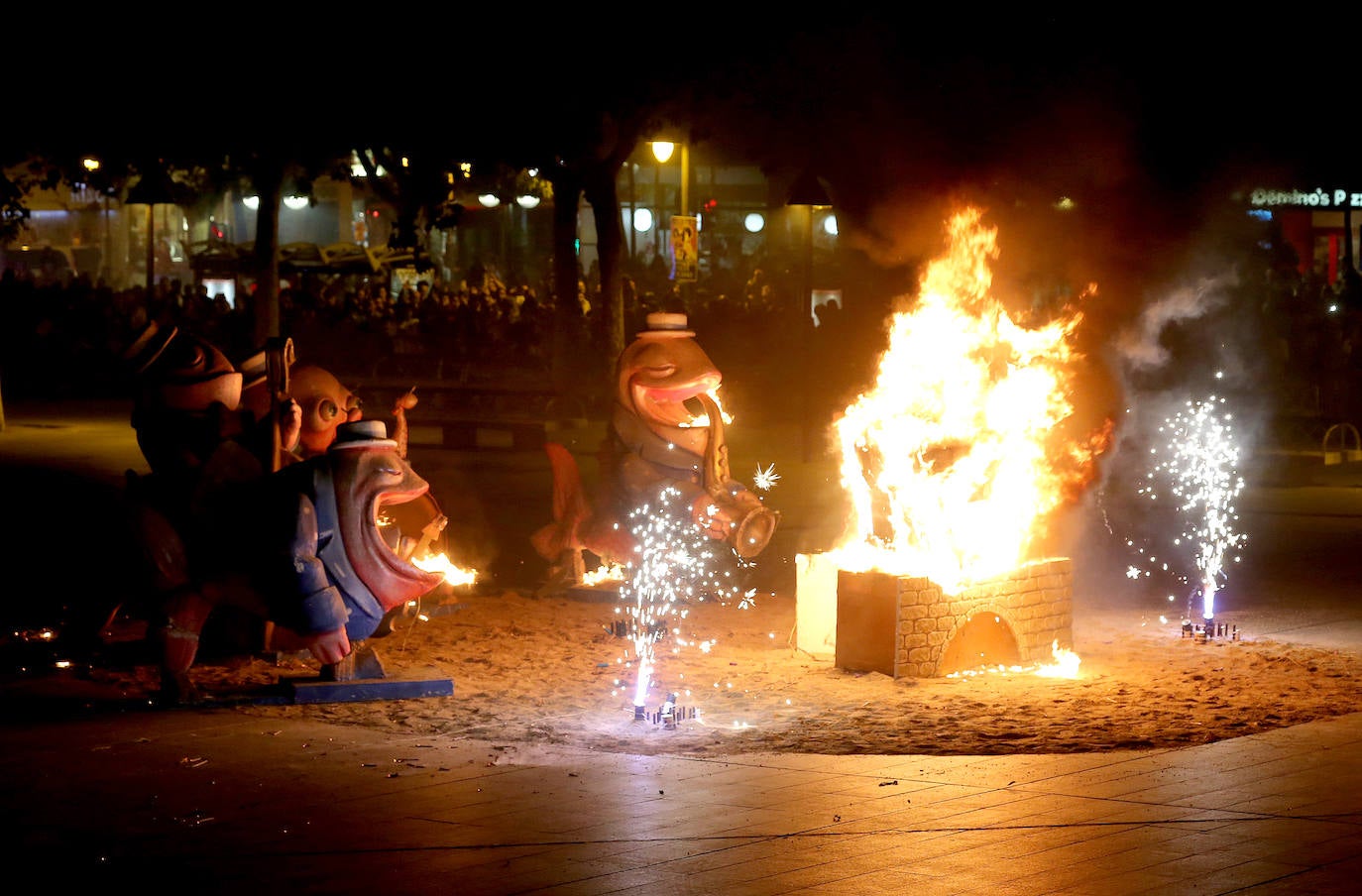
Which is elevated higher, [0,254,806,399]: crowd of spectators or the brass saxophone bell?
[0,254,806,399]: crowd of spectators

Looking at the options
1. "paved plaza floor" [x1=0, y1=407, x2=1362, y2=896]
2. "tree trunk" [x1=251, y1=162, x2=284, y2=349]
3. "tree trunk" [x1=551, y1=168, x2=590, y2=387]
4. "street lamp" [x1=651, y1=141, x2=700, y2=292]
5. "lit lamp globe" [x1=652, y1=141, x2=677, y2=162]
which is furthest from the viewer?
"tree trunk" [x1=551, y1=168, x2=590, y2=387]

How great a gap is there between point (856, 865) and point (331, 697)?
3739mm

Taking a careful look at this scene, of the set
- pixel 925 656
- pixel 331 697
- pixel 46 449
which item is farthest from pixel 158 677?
pixel 46 449

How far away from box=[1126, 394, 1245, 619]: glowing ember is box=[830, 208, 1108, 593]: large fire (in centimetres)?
192

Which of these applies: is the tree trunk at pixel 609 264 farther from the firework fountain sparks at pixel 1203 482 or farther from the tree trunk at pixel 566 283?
the firework fountain sparks at pixel 1203 482

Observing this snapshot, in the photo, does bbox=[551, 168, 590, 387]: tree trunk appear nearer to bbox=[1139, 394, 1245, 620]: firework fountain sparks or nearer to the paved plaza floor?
bbox=[1139, 394, 1245, 620]: firework fountain sparks

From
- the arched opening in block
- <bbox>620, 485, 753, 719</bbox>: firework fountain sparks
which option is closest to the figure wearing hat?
<bbox>620, 485, 753, 719</bbox>: firework fountain sparks

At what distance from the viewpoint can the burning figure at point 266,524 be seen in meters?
8.56

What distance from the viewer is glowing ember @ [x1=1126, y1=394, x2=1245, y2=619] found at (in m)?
14.2

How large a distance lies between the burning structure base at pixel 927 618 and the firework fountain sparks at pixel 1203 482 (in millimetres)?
1888

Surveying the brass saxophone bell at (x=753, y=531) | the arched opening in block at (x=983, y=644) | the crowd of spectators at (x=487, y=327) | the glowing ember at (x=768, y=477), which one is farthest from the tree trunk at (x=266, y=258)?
the arched opening in block at (x=983, y=644)

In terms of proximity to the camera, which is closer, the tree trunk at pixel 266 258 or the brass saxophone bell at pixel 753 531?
the brass saxophone bell at pixel 753 531

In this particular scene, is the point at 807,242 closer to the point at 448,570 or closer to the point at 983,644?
the point at 448,570

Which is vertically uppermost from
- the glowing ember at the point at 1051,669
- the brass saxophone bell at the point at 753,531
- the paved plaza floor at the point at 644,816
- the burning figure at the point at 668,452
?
the burning figure at the point at 668,452
